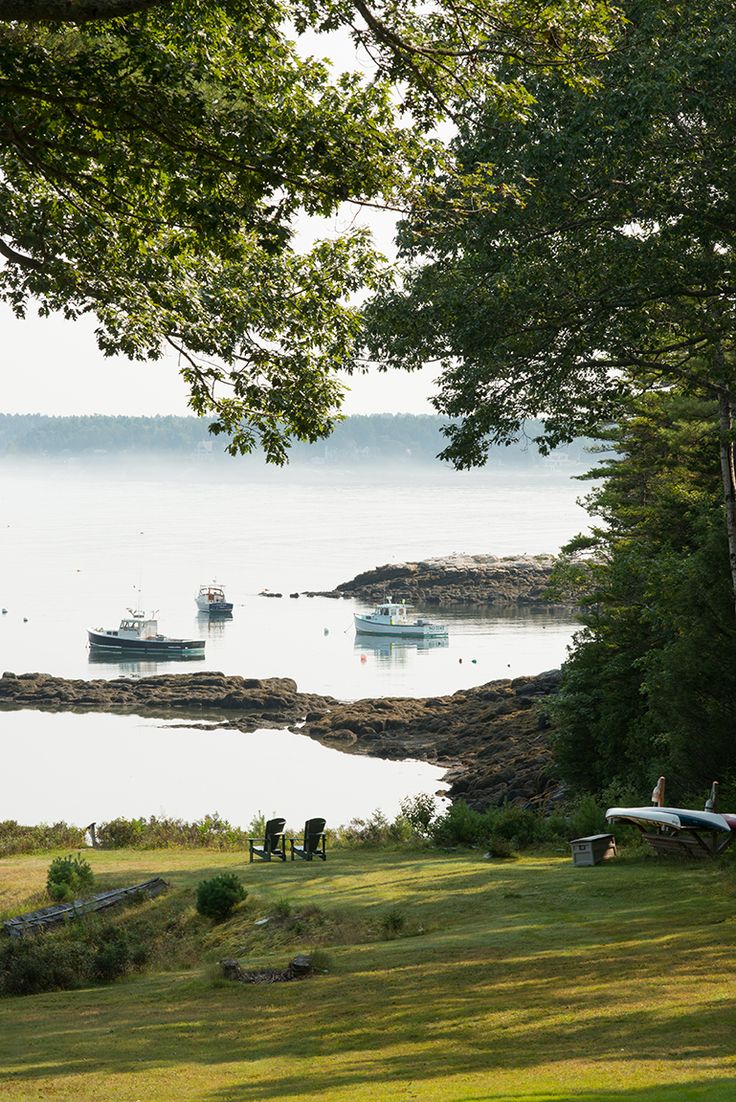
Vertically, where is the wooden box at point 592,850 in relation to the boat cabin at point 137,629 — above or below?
below

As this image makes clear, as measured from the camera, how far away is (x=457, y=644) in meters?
77.2

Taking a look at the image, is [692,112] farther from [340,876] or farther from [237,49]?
[340,876]

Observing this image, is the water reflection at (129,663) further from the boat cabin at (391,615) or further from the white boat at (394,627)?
the boat cabin at (391,615)

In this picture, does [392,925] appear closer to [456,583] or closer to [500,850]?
[500,850]

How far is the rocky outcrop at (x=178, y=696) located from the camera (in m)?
54.0

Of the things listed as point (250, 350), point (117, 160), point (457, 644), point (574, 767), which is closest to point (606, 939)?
point (250, 350)

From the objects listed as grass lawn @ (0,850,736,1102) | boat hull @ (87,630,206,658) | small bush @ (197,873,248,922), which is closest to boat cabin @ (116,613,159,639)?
boat hull @ (87,630,206,658)

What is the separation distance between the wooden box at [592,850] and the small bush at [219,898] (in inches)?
191

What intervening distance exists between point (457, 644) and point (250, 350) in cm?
6536

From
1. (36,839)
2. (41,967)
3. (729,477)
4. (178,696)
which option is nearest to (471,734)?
(178,696)

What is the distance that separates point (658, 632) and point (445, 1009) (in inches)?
661

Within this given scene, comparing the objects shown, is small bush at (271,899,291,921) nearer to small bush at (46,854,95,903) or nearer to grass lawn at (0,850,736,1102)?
grass lawn at (0,850,736,1102)

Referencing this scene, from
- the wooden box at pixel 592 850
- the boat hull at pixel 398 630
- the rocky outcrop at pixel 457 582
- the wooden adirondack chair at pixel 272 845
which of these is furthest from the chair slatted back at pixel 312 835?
the rocky outcrop at pixel 457 582

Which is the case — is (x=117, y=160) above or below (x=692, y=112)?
below
